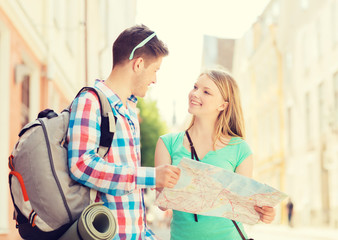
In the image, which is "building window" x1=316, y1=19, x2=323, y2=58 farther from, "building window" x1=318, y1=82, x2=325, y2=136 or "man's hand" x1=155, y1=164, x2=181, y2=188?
"man's hand" x1=155, y1=164, x2=181, y2=188

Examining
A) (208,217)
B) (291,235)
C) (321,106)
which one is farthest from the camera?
(321,106)

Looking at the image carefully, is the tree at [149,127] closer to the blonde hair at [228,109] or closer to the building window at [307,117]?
the building window at [307,117]

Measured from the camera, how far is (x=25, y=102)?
8.70m

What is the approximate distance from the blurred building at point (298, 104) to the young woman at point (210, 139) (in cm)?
2061

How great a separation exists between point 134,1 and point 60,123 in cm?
306

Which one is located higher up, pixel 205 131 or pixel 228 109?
pixel 228 109

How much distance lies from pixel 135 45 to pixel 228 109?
32.8 inches

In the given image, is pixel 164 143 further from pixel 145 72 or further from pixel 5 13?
pixel 5 13

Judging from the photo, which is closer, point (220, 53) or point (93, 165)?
point (93, 165)

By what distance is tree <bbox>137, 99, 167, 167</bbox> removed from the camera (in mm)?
28516

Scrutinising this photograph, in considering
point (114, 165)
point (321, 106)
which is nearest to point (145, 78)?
point (114, 165)

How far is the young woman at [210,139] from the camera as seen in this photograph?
2639 mm

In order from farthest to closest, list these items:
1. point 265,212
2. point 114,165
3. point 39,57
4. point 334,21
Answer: point 334,21 < point 39,57 < point 265,212 < point 114,165

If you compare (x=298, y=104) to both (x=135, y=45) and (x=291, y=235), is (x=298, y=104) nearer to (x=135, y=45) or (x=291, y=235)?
(x=291, y=235)
